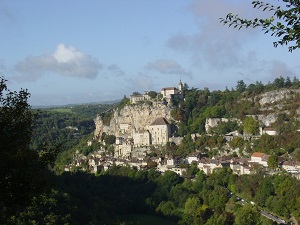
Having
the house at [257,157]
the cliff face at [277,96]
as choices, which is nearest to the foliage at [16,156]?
the house at [257,157]

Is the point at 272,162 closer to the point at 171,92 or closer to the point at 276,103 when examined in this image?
the point at 276,103

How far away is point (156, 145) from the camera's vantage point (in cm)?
5481

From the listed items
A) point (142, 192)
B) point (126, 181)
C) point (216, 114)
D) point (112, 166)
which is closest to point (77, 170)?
point (112, 166)

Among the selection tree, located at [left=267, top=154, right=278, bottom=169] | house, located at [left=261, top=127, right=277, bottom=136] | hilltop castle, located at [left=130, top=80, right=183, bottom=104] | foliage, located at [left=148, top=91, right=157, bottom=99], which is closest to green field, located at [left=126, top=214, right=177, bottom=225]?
tree, located at [left=267, top=154, right=278, bottom=169]

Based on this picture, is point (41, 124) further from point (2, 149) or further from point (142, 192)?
point (2, 149)

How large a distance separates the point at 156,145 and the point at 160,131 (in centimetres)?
183

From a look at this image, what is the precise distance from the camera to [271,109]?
164ft

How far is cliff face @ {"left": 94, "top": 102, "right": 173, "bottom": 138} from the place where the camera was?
5769 cm

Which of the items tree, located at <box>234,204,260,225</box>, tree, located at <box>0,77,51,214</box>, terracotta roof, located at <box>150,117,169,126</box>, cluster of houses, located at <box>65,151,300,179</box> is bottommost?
tree, located at <box>234,204,260,225</box>

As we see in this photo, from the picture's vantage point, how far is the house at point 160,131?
54500 millimetres

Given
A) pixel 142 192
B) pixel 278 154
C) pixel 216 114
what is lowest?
pixel 142 192

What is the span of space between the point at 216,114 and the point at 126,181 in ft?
50.6

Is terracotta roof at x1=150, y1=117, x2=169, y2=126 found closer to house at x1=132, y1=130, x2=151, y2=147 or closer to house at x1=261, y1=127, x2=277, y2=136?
house at x1=132, y1=130, x2=151, y2=147

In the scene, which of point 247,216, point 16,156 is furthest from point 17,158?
point 247,216
